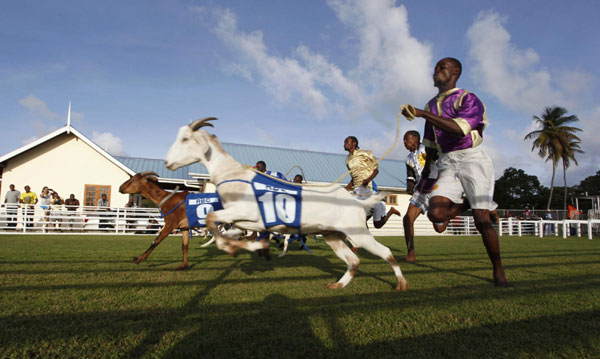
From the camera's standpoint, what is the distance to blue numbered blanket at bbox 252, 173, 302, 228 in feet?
12.0

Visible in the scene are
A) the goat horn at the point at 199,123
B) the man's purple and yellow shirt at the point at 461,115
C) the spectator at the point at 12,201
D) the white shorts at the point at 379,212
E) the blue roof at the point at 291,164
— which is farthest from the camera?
the blue roof at the point at 291,164

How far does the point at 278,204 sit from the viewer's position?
12.0 ft

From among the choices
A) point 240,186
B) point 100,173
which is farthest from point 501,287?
point 100,173

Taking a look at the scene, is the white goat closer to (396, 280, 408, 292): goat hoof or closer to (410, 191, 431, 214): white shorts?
(396, 280, 408, 292): goat hoof

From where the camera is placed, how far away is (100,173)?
848 inches

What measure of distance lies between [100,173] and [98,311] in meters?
21.4

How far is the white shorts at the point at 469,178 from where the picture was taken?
14.3 ft

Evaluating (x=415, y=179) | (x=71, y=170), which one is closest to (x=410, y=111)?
→ (x=415, y=179)

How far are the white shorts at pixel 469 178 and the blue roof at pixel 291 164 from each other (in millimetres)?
20177

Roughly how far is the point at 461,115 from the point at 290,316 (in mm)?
3199

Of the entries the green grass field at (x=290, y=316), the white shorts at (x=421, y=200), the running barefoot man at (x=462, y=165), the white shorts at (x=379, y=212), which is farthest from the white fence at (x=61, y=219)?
the running barefoot man at (x=462, y=165)

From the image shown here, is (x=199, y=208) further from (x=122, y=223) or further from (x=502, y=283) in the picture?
(x=122, y=223)

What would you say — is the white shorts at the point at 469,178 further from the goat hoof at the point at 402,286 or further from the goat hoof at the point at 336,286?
the goat hoof at the point at 336,286

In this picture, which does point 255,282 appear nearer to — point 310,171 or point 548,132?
point 310,171
